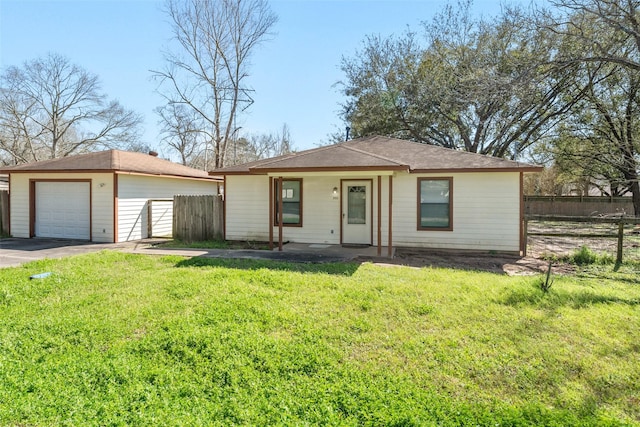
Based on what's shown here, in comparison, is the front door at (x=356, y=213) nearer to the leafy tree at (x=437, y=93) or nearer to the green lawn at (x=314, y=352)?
the green lawn at (x=314, y=352)

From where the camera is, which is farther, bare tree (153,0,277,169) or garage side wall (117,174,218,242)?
bare tree (153,0,277,169)

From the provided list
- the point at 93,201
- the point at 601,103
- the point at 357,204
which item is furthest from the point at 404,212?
the point at 601,103

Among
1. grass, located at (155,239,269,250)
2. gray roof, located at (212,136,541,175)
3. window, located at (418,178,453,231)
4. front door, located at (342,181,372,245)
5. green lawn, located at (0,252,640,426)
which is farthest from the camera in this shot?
front door, located at (342,181,372,245)

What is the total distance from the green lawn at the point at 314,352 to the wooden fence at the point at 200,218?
5.68m

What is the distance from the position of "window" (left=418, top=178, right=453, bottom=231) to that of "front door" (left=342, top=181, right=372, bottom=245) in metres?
1.49

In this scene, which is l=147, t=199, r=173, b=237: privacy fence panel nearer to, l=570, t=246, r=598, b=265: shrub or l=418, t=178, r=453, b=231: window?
l=418, t=178, r=453, b=231: window

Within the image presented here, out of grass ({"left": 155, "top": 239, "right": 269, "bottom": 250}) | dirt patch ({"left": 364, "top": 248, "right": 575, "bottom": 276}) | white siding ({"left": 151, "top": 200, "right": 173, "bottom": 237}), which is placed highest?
white siding ({"left": 151, "top": 200, "right": 173, "bottom": 237})

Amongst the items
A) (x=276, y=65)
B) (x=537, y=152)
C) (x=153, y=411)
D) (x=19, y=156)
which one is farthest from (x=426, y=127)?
(x=19, y=156)

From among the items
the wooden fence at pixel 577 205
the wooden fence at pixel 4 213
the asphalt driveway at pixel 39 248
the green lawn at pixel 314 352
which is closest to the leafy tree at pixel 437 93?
the wooden fence at pixel 577 205

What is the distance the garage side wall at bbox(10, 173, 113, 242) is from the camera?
12016 millimetres

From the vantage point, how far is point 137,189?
12.9 meters

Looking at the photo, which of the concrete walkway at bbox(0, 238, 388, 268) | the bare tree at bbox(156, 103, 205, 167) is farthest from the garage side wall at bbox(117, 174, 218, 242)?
the bare tree at bbox(156, 103, 205, 167)

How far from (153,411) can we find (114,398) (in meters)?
0.44

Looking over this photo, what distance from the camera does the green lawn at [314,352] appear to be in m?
3.11
